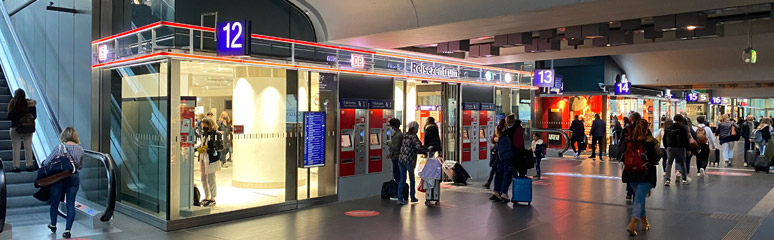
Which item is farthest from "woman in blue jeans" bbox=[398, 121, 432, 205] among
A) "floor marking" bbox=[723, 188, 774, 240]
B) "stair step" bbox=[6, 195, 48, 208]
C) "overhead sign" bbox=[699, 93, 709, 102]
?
"overhead sign" bbox=[699, 93, 709, 102]

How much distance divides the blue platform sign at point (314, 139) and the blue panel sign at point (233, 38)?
225cm

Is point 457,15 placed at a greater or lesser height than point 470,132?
greater

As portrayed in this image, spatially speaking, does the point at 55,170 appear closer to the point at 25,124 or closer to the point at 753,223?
the point at 25,124

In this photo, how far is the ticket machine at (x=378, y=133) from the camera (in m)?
11.1

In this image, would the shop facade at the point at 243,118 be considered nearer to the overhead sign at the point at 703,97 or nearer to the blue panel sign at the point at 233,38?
the blue panel sign at the point at 233,38

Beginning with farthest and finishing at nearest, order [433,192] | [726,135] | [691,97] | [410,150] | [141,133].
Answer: [691,97] < [726,135] < [433,192] < [410,150] < [141,133]

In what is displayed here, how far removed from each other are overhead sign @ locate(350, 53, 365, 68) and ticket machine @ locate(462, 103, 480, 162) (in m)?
3.92

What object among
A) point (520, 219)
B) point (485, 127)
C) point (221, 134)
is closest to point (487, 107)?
point (485, 127)

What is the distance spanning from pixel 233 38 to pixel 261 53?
1.11m

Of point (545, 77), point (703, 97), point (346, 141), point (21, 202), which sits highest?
point (703, 97)

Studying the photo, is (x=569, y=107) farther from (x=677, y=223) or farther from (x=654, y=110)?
(x=677, y=223)

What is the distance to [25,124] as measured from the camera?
9.73 meters

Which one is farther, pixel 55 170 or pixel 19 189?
pixel 19 189

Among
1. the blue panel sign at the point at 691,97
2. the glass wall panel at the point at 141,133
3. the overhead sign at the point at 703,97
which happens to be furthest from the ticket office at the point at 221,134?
the overhead sign at the point at 703,97
